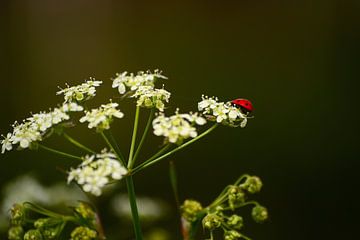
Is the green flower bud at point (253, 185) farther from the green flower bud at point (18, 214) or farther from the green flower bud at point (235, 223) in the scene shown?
the green flower bud at point (18, 214)

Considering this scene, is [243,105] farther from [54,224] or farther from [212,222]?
[54,224]

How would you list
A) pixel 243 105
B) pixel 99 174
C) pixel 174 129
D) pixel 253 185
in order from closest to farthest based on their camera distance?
pixel 99 174
pixel 174 129
pixel 253 185
pixel 243 105

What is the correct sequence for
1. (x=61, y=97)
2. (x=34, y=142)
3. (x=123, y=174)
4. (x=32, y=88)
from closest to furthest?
(x=123, y=174) < (x=34, y=142) < (x=61, y=97) < (x=32, y=88)

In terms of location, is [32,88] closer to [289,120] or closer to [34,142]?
[289,120]

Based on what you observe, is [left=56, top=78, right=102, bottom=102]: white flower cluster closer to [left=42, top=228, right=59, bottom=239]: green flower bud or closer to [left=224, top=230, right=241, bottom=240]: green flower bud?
[left=42, top=228, right=59, bottom=239]: green flower bud

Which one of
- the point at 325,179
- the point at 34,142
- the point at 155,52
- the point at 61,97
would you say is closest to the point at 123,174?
the point at 34,142

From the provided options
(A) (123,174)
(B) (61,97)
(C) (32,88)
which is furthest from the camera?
(C) (32,88)

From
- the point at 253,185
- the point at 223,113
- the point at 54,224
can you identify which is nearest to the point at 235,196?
the point at 253,185
